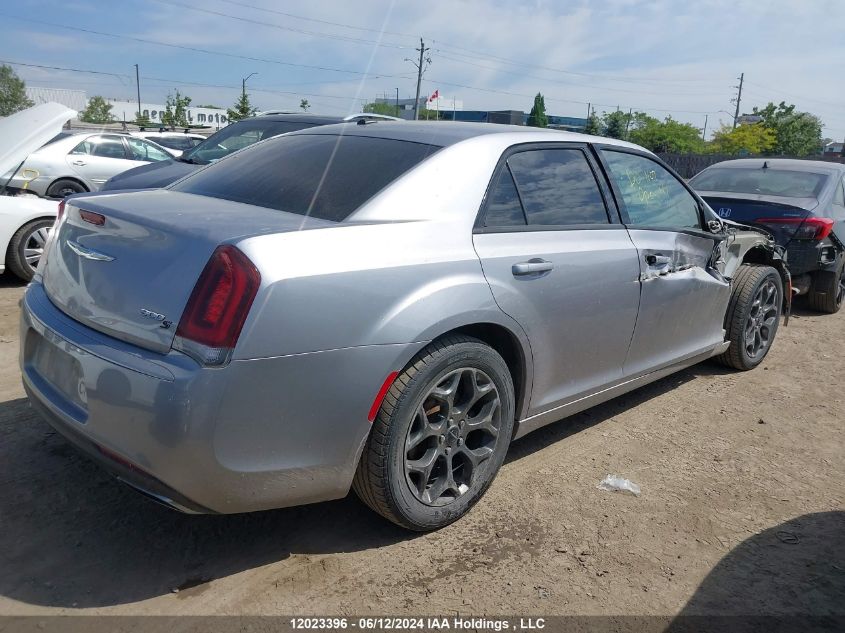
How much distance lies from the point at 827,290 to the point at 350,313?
21.8ft

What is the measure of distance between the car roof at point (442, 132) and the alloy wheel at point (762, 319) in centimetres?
208

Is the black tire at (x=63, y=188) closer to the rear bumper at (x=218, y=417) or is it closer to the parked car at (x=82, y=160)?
the parked car at (x=82, y=160)

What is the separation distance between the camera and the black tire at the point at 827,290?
7.25 metres

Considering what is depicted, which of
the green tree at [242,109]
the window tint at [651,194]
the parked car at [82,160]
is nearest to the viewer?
the window tint at [651,194]

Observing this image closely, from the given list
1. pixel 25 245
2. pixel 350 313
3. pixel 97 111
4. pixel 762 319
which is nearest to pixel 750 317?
pixel 762 319

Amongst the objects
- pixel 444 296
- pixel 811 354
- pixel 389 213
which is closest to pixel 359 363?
pixel 444 296

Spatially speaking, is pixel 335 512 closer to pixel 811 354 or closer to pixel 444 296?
pixel 444 296

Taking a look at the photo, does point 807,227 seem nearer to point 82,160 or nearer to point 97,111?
point 82,160

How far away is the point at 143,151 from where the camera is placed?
45.4 feet

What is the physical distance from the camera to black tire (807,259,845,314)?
23.8 ft

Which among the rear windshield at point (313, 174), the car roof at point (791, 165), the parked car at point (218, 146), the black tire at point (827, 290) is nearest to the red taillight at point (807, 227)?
the black tire at point (827, 290)

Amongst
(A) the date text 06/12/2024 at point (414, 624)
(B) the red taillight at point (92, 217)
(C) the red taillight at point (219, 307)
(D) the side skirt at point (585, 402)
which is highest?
(B) the red taillight at point (92, 217)

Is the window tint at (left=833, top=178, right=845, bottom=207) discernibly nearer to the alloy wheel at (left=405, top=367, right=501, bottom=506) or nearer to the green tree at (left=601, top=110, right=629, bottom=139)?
the alloy wheel at (left=405, top=367, right=501, bottom=506)

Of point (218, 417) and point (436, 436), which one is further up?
point (218, 417)
